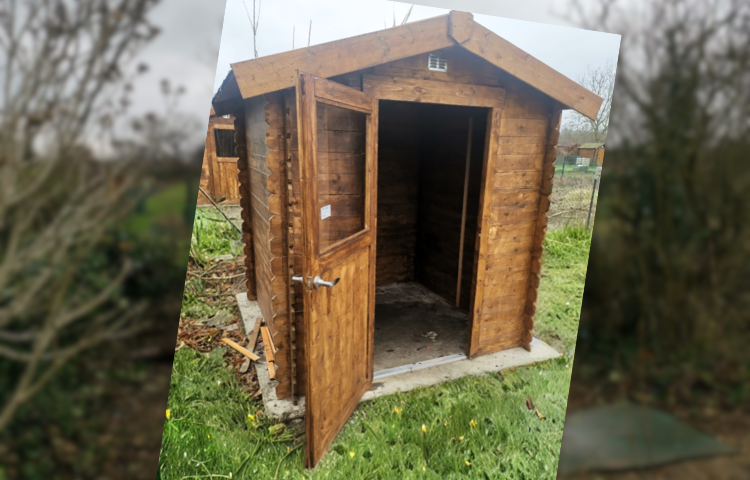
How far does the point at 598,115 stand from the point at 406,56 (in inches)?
84.0

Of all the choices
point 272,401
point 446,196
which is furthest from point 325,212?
point 446,196


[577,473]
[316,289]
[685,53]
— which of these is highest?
[685,53]

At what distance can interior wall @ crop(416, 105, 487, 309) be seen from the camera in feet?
13.9

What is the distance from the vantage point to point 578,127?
799 cm

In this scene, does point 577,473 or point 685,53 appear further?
point 577,473

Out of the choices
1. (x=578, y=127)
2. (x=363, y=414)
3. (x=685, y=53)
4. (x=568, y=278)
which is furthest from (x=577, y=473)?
(x=578, y=127)

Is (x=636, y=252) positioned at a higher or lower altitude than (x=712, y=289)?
higher

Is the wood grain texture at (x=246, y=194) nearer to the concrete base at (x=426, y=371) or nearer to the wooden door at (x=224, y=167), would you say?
the concrete base at (x=426, y=371)

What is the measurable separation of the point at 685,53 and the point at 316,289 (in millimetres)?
1919

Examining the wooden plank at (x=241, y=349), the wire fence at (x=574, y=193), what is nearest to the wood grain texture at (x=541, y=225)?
the wooden plank at (x=241, y=349)

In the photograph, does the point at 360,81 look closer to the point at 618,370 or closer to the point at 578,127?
the point at 618,370

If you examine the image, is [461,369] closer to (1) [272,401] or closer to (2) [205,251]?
(1) [272,401]

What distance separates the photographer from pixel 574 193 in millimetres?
8711

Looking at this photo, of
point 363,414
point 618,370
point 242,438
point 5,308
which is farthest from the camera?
point 363,414
